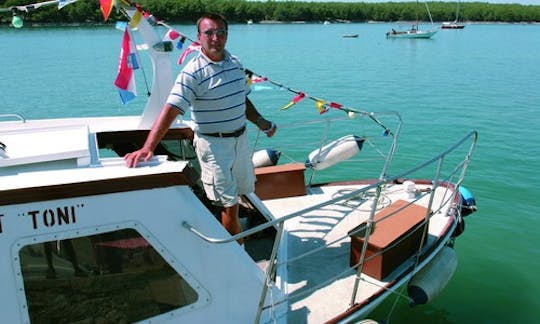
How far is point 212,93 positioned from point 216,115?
0.56ft

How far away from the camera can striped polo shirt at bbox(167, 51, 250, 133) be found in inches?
132

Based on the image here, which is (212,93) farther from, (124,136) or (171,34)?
(171,34)

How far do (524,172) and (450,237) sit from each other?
289 inches

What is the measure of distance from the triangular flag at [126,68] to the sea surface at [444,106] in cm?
205

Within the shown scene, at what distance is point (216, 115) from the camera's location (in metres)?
3.53

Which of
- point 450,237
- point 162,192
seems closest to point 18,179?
point 162,192

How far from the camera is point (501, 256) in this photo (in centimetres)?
767

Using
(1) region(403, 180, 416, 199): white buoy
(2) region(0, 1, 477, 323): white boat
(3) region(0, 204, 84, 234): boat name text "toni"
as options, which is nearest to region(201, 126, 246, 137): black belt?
(2) region(0, 1, 477, 323): white boat

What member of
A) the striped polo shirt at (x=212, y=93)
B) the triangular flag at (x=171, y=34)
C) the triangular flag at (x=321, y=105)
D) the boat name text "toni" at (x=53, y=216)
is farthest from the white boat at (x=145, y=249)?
the triangular flag at (x=321, y=105)

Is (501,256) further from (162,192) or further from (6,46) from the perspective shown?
(6,46)

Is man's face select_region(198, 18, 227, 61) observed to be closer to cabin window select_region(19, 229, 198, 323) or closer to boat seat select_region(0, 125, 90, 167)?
boat seat select_region(0, 125, 90, 167)

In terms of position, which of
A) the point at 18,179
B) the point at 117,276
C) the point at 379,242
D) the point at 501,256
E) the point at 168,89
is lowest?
the point at 501,256

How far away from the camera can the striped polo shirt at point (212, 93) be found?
3.35 metres

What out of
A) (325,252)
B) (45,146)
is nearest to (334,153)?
(325,252)
